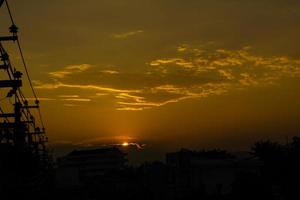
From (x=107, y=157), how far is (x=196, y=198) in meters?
124

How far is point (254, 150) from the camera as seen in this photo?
182ft

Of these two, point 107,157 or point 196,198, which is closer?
point 196,198

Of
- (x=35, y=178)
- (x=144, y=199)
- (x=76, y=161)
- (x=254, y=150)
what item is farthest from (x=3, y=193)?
(x=76, y=161)

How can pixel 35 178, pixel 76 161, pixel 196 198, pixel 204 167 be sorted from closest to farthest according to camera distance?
pixel 35 178 < pixel 196 198 < pixel 204 167 < pixel 76 161

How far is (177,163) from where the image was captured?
114438 millimetres

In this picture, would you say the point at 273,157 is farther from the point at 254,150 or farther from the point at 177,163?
the point at 177,163

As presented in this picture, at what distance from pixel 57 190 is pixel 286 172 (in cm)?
2240

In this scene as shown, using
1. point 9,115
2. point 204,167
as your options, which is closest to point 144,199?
point 9,115

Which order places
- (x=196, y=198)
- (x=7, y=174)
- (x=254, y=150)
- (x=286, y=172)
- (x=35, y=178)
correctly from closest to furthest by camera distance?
(x=7, y=174), (x=35, y=178), (x=286, y=172), (x=254, y=150), (x=196, y=198)

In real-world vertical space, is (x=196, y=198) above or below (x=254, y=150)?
below

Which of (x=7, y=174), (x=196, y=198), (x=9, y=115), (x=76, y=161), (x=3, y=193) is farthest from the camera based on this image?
(x=76, y=161)

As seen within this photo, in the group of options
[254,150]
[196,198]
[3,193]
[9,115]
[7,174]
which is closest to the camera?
[3,193]

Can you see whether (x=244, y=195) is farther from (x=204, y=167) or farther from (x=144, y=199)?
(x=204, y=167)

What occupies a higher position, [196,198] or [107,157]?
[107,157]
